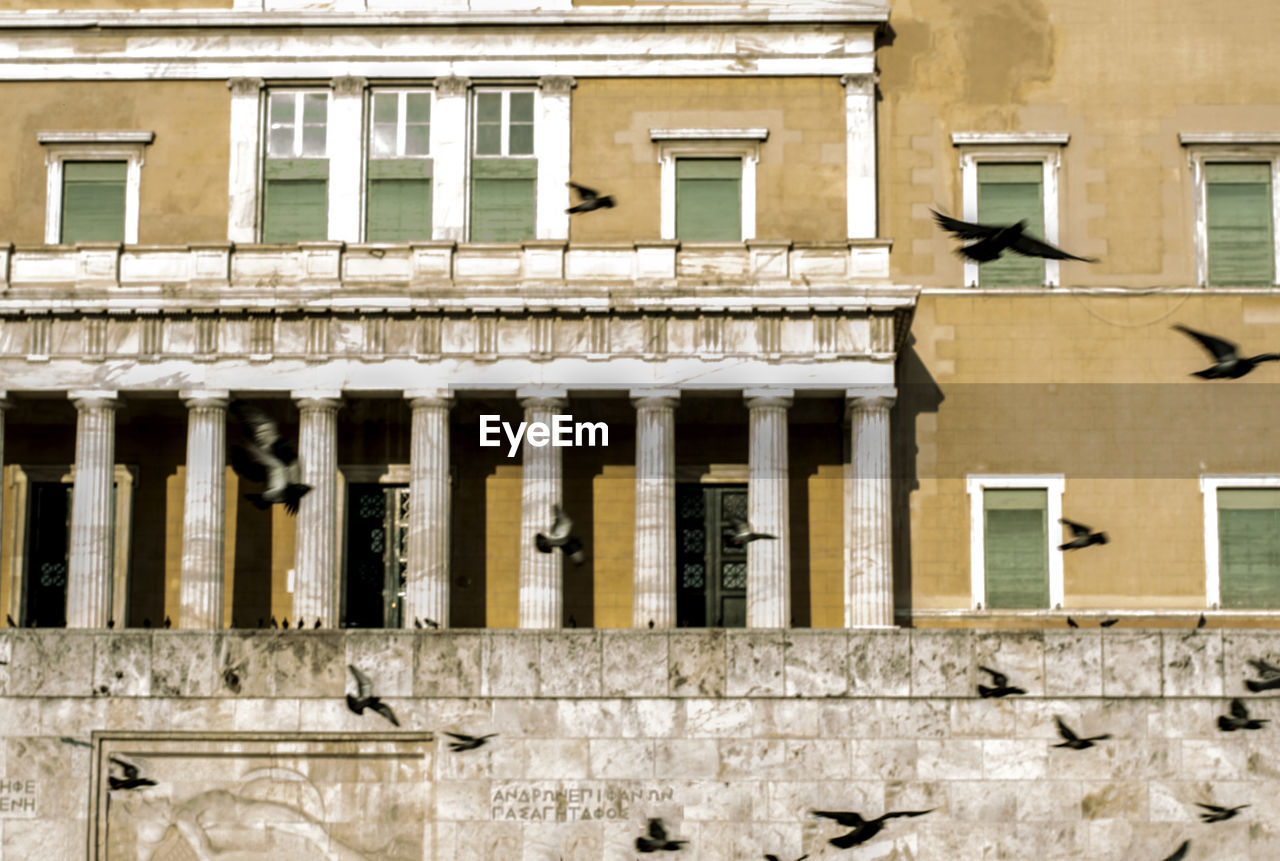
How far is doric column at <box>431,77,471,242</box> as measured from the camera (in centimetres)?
4944

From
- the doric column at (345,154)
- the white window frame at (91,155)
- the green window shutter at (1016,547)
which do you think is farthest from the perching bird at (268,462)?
the green window shutter at (1016,547)

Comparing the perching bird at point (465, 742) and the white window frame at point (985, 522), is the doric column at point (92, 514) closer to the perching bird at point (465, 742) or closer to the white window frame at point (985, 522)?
the perching bird at point (465, 742)

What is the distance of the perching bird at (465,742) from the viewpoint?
35.6 metres

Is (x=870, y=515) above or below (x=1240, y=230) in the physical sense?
below

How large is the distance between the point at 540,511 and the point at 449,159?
28.6 ft

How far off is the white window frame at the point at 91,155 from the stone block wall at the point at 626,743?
53.4 feet

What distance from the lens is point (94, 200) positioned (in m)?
50.4

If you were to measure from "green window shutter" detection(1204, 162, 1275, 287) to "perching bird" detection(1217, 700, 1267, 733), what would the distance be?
57.7 ft

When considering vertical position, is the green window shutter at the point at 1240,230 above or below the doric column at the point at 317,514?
above

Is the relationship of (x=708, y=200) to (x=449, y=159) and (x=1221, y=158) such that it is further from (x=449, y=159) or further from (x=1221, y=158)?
(x=1221, y=158)

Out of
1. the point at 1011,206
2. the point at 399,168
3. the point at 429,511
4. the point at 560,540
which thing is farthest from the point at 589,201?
the point at 1011,206

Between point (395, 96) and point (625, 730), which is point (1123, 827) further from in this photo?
point (395, 96)

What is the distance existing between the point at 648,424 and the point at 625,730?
11425mm

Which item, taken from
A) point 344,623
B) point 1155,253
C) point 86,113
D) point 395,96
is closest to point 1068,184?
point 1155,253
